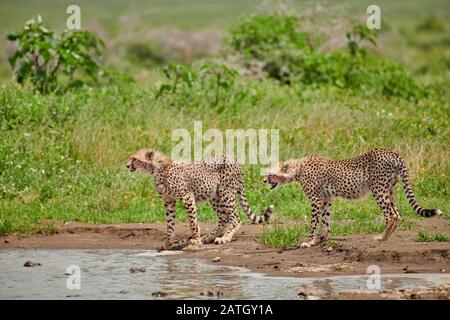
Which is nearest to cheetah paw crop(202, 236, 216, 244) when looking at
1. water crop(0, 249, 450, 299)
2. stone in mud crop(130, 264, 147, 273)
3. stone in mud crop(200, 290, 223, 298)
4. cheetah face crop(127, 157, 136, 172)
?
water crop(0, 249, 450, 299)

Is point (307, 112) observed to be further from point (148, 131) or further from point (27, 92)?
point (27, 92)

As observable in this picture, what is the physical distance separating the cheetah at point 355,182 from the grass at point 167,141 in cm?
34

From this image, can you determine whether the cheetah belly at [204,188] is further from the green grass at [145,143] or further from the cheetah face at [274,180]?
the green grass at [145,143]

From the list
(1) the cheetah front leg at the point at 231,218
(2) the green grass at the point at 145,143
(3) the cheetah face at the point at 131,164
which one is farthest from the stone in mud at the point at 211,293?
(3) the cheetah face at the point at 131,164

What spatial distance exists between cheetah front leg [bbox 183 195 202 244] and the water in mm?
565

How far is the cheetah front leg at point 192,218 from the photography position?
10625 millimetres

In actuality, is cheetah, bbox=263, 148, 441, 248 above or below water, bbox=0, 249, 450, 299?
above

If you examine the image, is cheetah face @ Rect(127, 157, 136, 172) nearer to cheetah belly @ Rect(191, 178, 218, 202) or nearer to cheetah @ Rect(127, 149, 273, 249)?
cheetah @ Rect(127, 149, 273, 249)

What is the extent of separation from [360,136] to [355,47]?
5023 mm

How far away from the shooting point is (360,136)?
1446 centimetres

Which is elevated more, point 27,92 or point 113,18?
point 113,18

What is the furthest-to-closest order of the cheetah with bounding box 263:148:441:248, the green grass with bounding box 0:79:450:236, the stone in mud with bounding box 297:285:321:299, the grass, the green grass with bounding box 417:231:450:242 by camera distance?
the green grass with bounding box 0:79:450:236 → the grass → the cheetah with bounding box 263:148:441:248 → the green grass with bounding box 417:231:450:242 → the stone in mud with bounding box 297:285:321:299

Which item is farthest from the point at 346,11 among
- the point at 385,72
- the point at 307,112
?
the point at 307,112

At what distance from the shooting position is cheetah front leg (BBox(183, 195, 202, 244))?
10.6 meters
